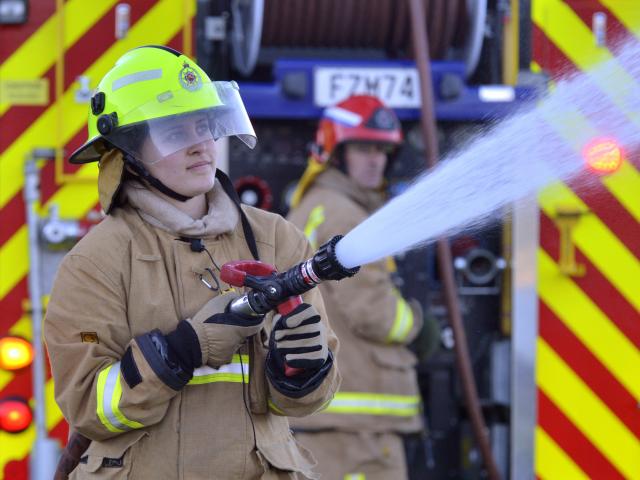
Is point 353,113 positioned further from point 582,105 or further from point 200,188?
point 200,188

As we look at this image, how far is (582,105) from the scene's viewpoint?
12.7ft

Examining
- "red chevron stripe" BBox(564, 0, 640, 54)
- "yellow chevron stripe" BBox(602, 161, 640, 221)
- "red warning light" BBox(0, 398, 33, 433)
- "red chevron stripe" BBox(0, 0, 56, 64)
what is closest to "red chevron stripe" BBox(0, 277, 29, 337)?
"red warning light" BBox(0, 398, 33, 433)

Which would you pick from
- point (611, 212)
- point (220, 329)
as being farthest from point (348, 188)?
point (220, 329)

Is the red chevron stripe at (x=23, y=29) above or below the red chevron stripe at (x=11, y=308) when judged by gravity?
above

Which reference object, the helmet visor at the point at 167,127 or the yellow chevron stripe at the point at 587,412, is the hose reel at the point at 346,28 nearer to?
the yellow chevron stripe at the point at 587,412

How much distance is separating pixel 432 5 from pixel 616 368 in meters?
1.53

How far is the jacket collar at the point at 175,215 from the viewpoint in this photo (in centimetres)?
287

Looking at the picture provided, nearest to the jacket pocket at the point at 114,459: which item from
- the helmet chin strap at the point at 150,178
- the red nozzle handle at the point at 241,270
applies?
the red nozzle handle at the point at 241,270

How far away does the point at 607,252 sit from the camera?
4.30 m

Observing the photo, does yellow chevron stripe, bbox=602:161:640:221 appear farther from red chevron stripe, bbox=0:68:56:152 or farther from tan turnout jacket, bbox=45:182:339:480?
red chevron stripe, bbox=0:68:56:152

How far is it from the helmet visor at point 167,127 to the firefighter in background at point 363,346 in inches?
72.7

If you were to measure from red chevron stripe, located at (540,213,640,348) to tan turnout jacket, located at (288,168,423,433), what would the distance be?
673 mm

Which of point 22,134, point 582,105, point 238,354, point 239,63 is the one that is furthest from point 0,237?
point 582,105

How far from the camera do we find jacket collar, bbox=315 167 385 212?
4922 mm
